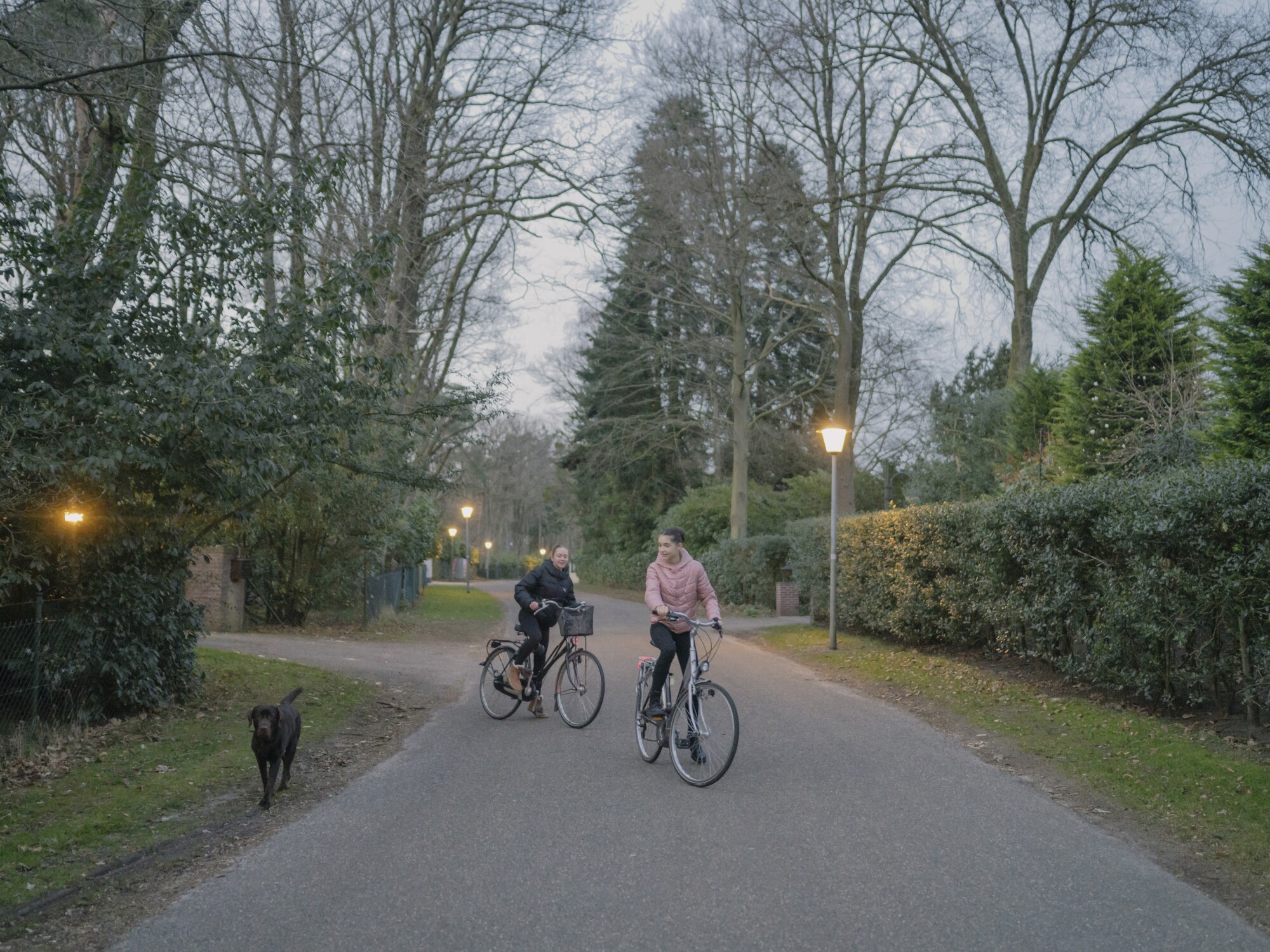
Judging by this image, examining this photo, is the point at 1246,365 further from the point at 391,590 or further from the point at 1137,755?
the point at 391,590

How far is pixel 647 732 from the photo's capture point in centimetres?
839

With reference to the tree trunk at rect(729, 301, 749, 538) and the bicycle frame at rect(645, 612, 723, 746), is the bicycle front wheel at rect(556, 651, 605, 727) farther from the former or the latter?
the tree trunk at rect(729, 301, 749, 538)

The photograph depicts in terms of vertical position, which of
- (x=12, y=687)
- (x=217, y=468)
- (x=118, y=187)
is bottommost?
(x=12, y=687)

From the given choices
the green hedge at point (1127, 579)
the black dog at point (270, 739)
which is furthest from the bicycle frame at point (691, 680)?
the green hedge at point (1127, 579)

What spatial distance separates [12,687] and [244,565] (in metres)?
11.7

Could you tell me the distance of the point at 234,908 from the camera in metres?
4.89

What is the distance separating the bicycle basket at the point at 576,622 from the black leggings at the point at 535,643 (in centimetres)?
41

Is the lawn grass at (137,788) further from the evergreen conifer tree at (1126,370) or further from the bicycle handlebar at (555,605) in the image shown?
the evergreen conifer tree at (1126,370)

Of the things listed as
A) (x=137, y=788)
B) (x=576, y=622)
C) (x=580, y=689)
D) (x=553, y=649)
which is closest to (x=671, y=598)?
(x=576, y=622)

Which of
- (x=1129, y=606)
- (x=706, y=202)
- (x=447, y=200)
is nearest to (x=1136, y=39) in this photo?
(x=706, y=202)

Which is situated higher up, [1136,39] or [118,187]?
[1136,39]

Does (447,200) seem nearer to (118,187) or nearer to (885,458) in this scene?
(118,187)

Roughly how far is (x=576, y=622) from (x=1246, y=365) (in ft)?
34.3

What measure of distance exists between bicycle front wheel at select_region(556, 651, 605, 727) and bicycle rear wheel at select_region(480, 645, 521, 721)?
638mm
